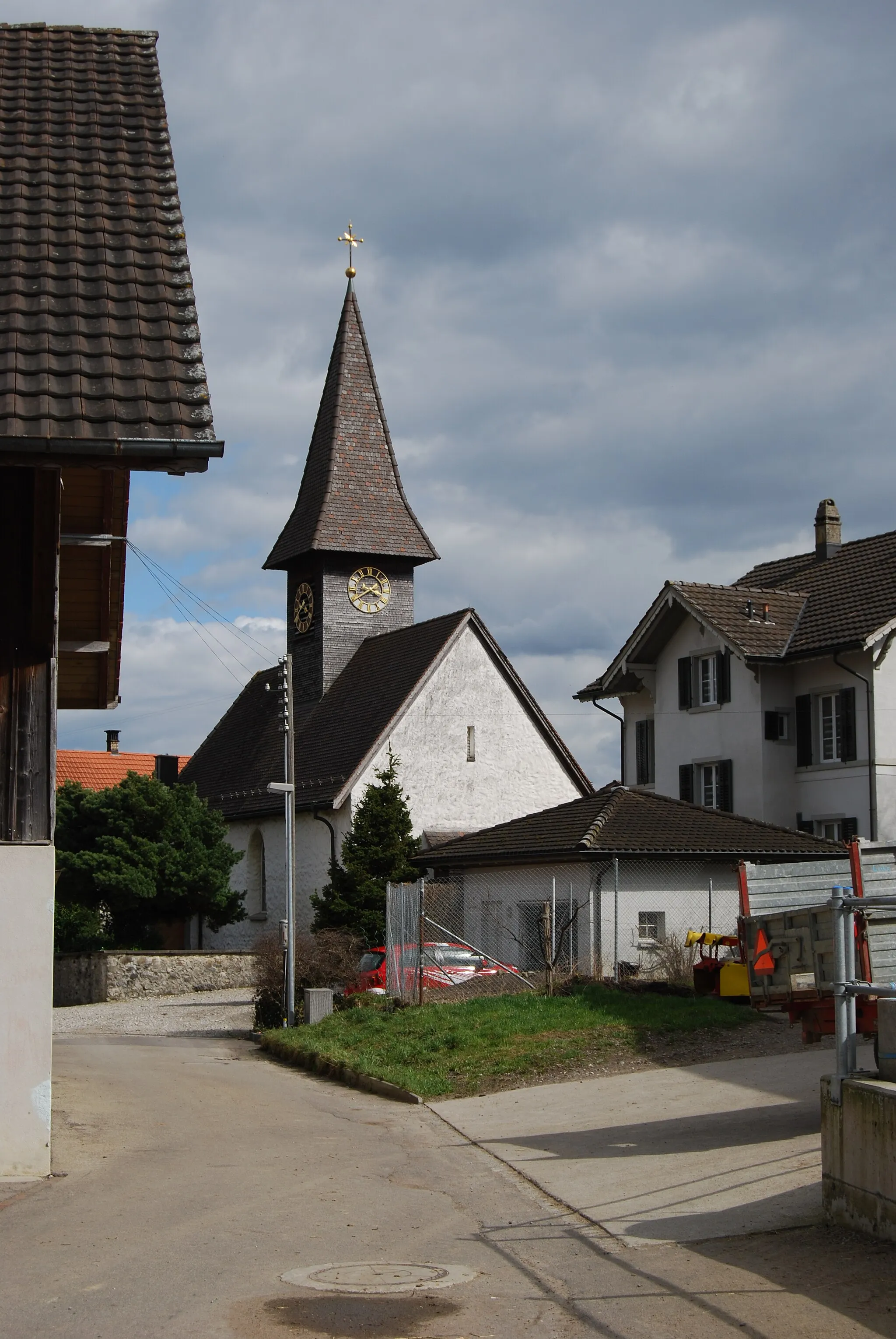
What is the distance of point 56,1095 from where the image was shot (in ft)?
54.0

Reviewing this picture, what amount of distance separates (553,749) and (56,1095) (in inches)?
1134

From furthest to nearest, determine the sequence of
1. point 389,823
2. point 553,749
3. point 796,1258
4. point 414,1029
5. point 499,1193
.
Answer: point 553,749 < point 389,823 < point 414,1029 < point 499,1193 < point 796,1258

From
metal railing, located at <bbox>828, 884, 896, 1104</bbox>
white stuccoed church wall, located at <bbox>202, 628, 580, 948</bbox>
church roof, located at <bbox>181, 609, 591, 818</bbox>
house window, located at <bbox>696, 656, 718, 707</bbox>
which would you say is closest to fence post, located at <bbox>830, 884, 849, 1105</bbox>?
metal railing, located at <bbox>828, 884, 896, 1104</bbox>

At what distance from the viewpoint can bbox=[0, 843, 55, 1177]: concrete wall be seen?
405 inches

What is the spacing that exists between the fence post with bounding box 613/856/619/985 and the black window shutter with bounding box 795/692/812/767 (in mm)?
11086

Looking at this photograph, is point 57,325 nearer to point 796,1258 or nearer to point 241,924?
point 796,1258

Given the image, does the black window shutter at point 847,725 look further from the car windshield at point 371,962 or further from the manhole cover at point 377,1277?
the manhole cover at point 377,1277

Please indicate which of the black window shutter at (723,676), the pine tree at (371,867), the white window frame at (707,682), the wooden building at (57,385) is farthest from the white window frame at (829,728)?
the wooden building at (57,385)

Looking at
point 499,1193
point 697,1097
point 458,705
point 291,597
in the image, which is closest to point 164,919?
point 458,705

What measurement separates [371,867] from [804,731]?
436 inches

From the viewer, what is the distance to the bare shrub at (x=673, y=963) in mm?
24016

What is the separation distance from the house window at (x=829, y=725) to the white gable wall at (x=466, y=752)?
865 cm

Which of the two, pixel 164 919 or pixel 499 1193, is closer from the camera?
pixel 499 1193

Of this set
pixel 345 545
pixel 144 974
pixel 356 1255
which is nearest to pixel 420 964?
pixel 356 1255
